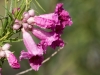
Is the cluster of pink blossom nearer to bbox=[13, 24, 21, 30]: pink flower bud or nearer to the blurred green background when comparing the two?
bbox=[13, 24, 21, 30]: pink flower bud

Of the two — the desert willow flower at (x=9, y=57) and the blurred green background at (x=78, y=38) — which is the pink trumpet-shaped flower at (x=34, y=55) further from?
the blurred green background at (x=78, y=38)

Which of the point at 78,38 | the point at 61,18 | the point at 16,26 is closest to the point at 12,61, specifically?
the point at 16,26

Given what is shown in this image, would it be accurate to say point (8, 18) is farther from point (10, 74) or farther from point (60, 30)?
point (10, 74)

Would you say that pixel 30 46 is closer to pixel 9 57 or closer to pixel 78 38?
pixel 9 57

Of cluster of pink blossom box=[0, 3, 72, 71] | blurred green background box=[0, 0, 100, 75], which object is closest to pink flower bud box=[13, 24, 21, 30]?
cluster of pink blossom box=[0, 3, 72, 71]

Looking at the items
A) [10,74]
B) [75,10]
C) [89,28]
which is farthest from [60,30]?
[10,74]

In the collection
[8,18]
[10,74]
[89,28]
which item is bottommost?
[10,74]
